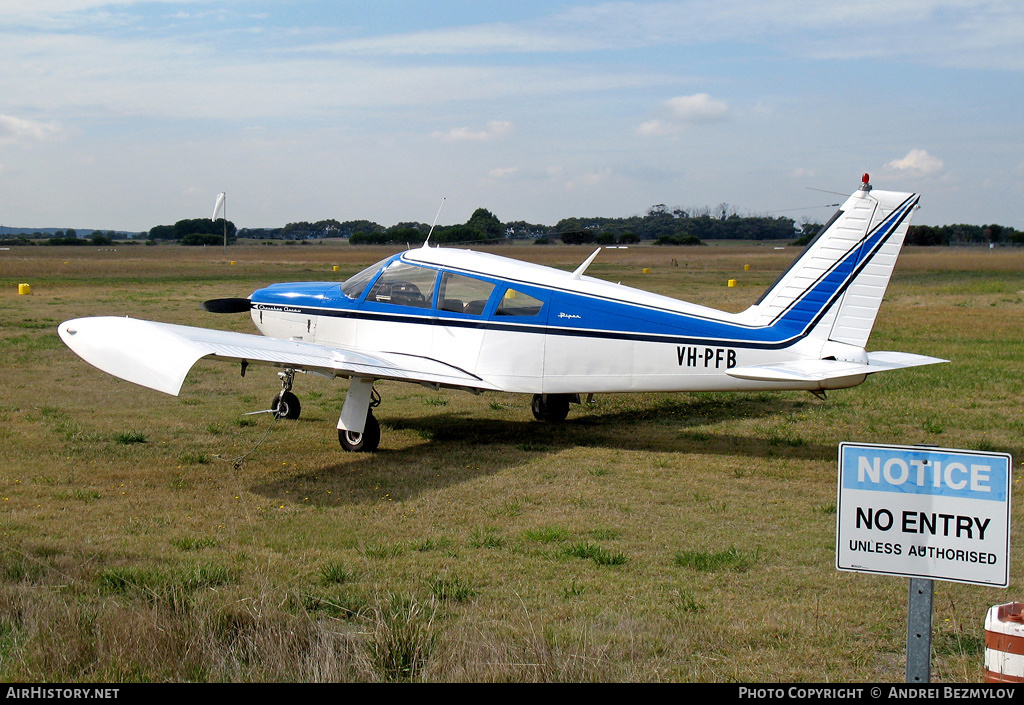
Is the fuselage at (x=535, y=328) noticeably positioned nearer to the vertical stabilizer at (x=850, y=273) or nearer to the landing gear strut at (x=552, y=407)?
the vertical stabilizer at (x=850, y=273)

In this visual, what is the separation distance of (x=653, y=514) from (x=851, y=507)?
425 cm

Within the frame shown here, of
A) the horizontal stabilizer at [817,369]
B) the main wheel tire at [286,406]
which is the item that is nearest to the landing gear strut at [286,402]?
the main wheel tire at [286,406]

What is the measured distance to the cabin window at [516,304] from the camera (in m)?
10.4

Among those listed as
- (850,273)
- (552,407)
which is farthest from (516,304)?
(850,273)

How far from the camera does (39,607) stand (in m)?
4.86

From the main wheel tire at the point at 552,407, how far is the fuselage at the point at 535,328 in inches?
68.2

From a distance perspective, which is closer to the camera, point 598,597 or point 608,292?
point 598,597

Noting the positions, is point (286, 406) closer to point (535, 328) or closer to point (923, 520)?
point (535, 328)

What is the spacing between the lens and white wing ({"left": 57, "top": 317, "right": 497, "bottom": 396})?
7770 mm

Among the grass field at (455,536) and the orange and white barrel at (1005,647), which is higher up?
the orange and white barrel at (1005,647)

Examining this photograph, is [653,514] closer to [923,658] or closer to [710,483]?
[710,483]

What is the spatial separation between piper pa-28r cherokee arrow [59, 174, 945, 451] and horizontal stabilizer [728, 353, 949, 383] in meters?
0.02
